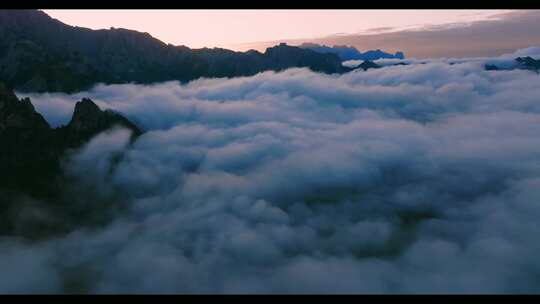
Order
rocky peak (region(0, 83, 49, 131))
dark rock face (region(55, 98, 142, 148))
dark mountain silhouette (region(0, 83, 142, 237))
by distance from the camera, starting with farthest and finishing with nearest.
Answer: dark rock face (region(55, 98, 142, 148)), dark mountain silhouette (region(0, 83, 142, 237)), rocky peak (region(0, 83, 49, 131))

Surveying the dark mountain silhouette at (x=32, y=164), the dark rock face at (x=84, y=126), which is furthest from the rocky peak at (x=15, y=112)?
the dark rock face at (x=84, y=126)

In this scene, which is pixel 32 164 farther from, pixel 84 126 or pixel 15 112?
pixel 84 126

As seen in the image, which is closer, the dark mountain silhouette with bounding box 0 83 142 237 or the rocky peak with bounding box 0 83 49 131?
the rocky peak with bounding box 0 83 49 131

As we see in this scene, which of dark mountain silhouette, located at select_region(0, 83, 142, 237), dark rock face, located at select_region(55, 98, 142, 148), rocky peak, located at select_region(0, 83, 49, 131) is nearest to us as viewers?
rocky peak, located at select_region(0, 83, 49, 131)

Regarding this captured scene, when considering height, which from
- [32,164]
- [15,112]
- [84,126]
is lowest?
[32,164]

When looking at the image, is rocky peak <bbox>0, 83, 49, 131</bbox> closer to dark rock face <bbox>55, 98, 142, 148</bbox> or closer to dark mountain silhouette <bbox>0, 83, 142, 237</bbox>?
dark mountain silhouette <bbox>0, 83, 142, 237</bbox>

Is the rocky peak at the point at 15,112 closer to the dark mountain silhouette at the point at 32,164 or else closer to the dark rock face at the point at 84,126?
the dark mountain silhouette at the point at 32,164

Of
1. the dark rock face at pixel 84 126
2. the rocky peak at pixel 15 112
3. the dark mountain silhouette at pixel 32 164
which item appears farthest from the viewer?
the dark rock face at pixel 84 126

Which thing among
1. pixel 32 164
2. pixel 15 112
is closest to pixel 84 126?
pixel 32 164

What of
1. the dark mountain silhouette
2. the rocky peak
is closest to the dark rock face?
the dark mountain silhouette
